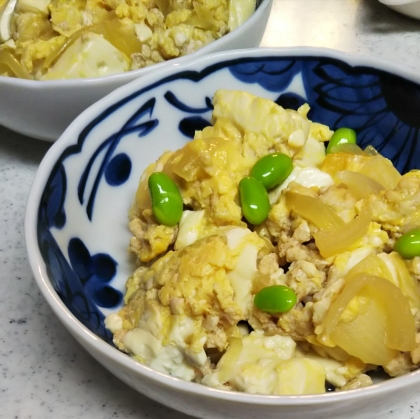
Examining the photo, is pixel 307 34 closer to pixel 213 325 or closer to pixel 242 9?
pixel 242 9

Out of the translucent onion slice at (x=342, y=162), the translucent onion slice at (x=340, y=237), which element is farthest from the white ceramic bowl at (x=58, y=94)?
the translucent onion slice at (x=340, y=237)

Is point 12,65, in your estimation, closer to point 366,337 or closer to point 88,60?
point 88,60

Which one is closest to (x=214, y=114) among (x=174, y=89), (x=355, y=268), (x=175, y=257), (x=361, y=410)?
(x=174, y=89)

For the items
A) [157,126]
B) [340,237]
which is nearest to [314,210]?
[340,237]

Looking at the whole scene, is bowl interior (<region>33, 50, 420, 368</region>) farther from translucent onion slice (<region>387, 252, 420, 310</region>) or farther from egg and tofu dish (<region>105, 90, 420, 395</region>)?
translucent onion slice (<region>387, 252, 420, 310</region>)

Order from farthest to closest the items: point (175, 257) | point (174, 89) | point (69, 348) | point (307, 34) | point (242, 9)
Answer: point (307, 34) < point (242, 9) < point (174, 89) < point (69, 348) < point (175, 257)

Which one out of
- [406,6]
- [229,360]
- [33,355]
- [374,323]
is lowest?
[33,355]
